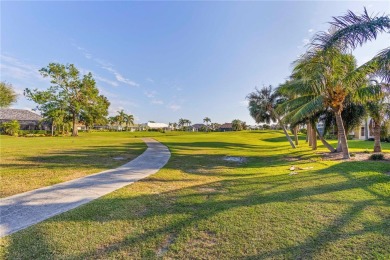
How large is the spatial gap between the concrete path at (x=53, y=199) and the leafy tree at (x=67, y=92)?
3774 centimetres

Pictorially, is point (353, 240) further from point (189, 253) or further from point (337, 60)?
point (337, 60)

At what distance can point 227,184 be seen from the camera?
7008mm

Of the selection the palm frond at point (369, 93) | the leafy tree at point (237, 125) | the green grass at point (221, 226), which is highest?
the leafy tree at point (237, 125)

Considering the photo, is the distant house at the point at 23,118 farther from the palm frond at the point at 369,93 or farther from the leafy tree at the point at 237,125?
the leafy tree at the point at 237,125

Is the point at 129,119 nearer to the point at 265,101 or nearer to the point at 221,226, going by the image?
the point at 265,101

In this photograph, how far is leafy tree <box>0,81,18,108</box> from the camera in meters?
39.7

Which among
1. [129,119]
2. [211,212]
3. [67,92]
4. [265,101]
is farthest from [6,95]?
[129,119]

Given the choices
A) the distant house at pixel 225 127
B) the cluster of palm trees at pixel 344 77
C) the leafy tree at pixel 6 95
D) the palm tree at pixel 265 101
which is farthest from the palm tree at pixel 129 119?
the cluster of palm trees at pixel 344 77

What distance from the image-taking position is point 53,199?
17.3 feet

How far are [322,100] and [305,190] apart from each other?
8.11 meters

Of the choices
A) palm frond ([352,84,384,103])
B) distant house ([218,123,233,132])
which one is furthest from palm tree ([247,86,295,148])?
distant house ([218,123,233,132])

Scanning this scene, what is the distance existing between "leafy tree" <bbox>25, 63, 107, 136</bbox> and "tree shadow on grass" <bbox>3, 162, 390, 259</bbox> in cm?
4042

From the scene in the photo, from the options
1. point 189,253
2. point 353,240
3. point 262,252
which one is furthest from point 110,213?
point 353,240

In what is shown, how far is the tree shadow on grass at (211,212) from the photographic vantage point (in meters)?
3.19
